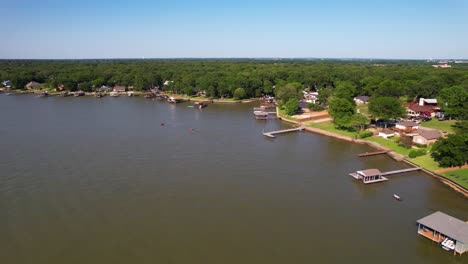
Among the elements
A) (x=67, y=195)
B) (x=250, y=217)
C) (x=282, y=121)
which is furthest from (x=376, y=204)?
(x=282, y=121)

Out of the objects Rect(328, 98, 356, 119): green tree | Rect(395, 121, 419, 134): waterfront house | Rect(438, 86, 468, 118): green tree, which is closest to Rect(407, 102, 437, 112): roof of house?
Rect(438, 86, 468, 118): green tree

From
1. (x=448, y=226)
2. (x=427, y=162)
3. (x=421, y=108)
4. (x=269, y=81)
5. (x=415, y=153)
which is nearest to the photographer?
(x=448, y=226)

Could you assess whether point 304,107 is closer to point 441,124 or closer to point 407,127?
point 407,127

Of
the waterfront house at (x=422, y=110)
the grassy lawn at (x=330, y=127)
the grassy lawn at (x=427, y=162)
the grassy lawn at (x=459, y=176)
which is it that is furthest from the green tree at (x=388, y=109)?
the grassy lawn at (x=459, y=176)

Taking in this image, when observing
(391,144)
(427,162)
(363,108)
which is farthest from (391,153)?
(363,108)

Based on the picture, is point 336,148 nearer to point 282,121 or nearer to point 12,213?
point 282,121

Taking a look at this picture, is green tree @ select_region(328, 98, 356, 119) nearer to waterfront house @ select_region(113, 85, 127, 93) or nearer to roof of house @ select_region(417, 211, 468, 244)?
roof of house @ select_region(417, 211, 468, 244)

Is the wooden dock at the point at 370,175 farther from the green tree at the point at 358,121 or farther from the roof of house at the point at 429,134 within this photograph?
the green tree at the point at 358,121
